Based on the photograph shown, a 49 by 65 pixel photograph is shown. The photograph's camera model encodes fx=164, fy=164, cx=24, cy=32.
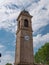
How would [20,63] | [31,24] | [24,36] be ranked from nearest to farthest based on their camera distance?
1. [20,63]
2. [24,36]
3. [31,24]

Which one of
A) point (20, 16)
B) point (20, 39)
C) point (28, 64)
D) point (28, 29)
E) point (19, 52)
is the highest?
point (20, 16)

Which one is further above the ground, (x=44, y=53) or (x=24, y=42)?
(x=24, y=42)

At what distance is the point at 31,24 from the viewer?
131 feet

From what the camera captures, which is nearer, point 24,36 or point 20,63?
point 20,63

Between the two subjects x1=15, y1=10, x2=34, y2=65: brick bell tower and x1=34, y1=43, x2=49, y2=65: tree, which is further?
x1=34, y1=43, x2=49, y2=65: tree

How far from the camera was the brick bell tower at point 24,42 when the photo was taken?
36.0m

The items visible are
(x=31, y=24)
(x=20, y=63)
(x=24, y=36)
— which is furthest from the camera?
(x=31, y=24)

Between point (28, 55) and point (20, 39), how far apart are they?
4000 millimetres

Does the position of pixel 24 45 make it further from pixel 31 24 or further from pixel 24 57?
pixel 31 24

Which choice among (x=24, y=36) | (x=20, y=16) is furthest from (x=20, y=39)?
(x=20, y=16)

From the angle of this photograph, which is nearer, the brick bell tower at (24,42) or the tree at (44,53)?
the brick bell tower at (24,42)

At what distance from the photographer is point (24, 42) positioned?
37062 mm

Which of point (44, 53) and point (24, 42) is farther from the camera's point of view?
point (44, 53)

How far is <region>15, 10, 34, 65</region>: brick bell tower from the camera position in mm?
36034
